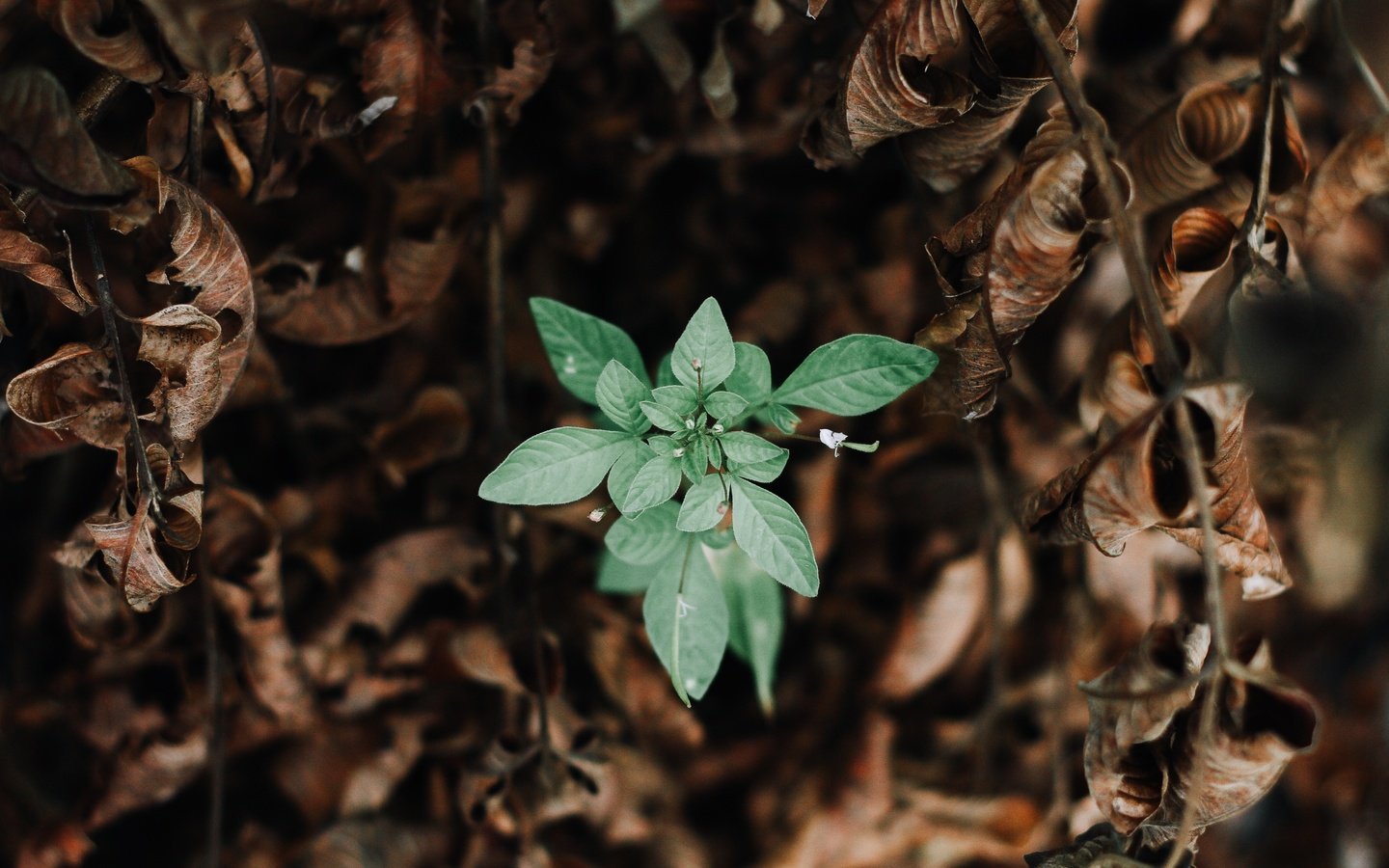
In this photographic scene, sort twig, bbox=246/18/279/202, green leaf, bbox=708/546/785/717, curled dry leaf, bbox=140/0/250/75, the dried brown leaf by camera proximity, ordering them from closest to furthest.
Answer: curled dry leaf, bbox=140/0/250/75, twig, bbox=246/18/279/202, green leaf, bbox=708/546/785/717, the dried brown leaf

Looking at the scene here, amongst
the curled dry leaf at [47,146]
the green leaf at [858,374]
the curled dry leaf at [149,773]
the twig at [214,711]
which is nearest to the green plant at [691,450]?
the green leaf at [858,374]

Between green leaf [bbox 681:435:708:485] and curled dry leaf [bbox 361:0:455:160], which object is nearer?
green leaf [bbox 681:435:708:485]

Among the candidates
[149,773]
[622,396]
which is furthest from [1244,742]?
[149,773]

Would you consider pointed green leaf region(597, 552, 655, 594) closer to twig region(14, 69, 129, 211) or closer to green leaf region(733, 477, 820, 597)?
green leaf region(733, 477, 820, 597)

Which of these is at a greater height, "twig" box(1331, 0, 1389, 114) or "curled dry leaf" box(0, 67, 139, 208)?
"twig" box(1331, 0, 1389, 114)

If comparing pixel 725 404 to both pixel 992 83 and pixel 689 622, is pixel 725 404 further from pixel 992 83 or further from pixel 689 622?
pixel 992 83

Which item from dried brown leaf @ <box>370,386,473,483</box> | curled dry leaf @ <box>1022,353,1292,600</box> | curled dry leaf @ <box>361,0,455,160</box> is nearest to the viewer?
curled dry leaf @ <box>1022,353,1292,600</box>

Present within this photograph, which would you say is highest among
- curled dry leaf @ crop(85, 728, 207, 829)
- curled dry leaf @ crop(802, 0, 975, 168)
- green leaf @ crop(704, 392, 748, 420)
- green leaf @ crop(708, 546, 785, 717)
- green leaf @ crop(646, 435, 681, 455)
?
curled dry leaf @ crop(802, 0, 975, 168)

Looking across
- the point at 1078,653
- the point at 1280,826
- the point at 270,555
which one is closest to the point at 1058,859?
the point at 1078,653

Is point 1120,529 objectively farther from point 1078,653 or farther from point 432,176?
point 432,176

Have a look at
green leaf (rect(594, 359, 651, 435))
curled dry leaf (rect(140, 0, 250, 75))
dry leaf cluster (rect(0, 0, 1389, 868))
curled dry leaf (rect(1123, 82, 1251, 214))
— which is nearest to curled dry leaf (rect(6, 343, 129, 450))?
dry leaf cluster (rect(0, 0, 1389, 868))
